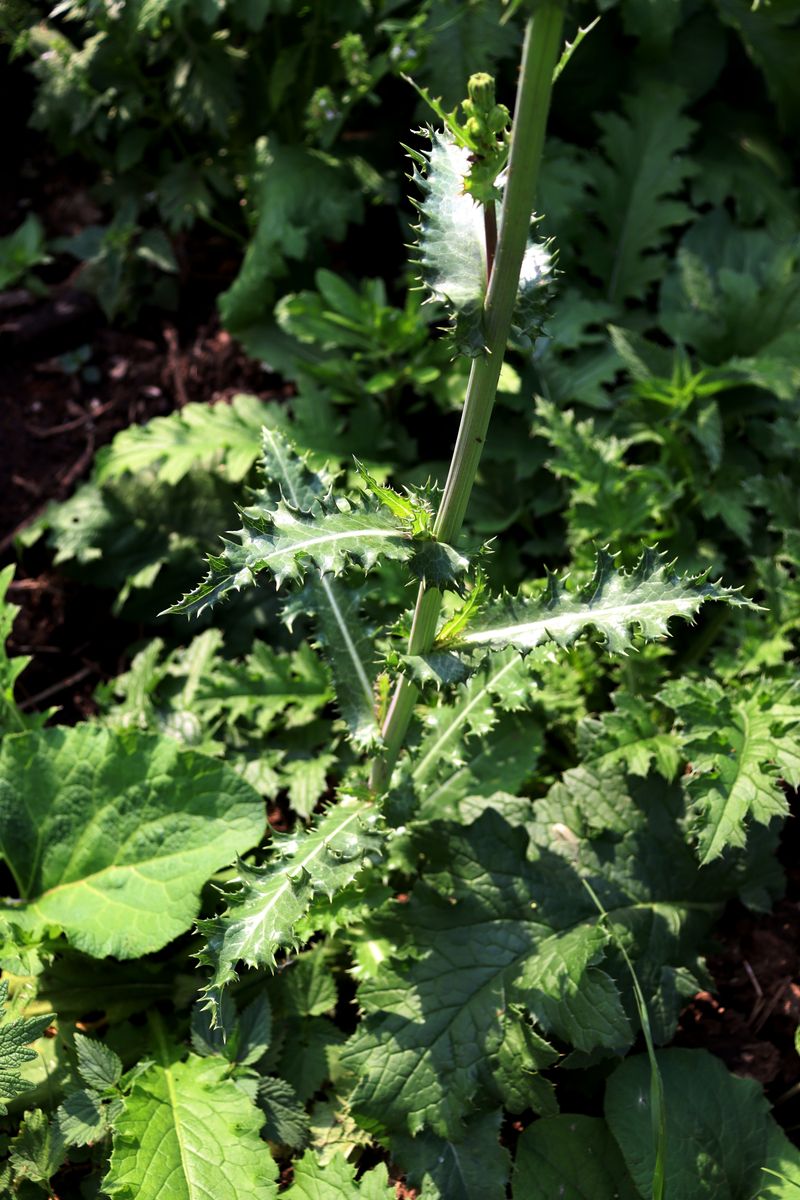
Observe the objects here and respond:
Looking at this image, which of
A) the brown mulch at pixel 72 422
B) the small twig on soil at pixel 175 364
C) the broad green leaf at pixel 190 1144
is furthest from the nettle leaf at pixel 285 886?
the small twig on soil at pixel 175 364

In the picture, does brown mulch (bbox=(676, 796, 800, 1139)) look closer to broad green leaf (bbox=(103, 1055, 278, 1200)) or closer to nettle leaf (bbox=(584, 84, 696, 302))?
broad green leaf (bbox=(103, 1055, 278, 1200))

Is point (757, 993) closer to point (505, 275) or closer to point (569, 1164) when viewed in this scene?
point (569, 1164)

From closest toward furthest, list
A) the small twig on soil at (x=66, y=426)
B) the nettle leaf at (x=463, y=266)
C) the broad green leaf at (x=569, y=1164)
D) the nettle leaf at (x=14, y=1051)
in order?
1. the nettle leaf at (x=463, y=266)
2. the nettle leaf at (x=14, y=1051)
3. the broad green leaf at (x=569, y=1164)
4. the small twig on soil at (x=66, y=426)

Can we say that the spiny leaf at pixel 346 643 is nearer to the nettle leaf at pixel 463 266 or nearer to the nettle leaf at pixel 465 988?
the nettle leaf at pixel 465 988

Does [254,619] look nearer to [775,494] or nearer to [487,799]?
[487,799]

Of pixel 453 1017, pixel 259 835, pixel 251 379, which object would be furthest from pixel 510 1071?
pixel 251 379

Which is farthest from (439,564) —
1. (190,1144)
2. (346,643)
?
(190,1144)
